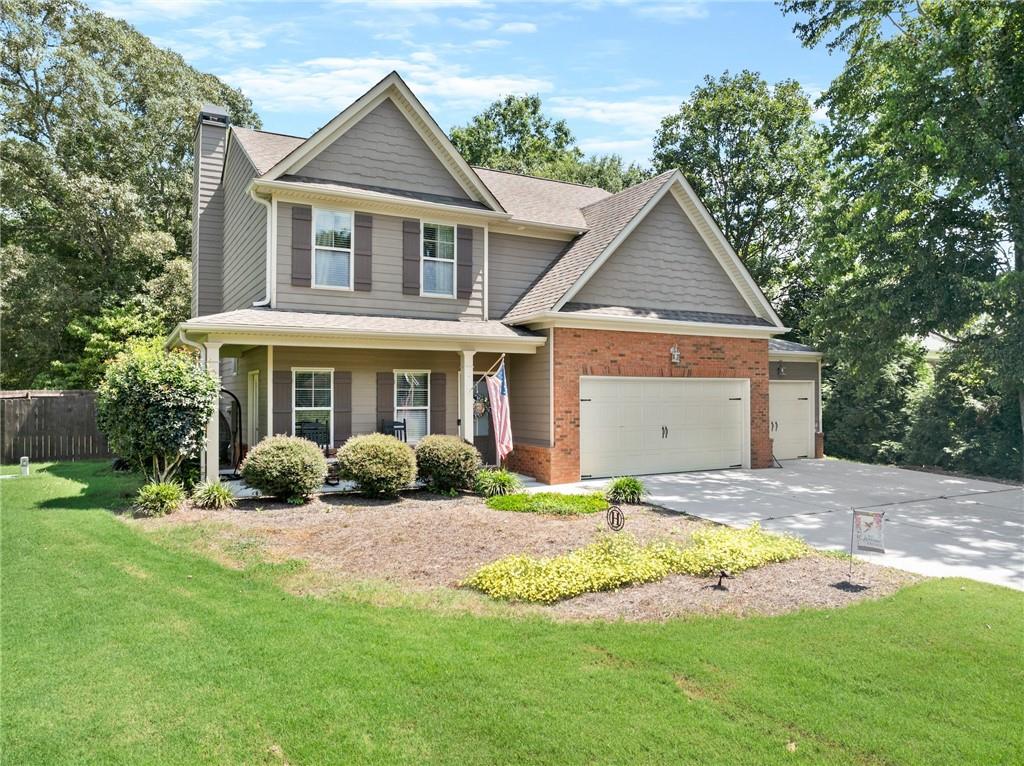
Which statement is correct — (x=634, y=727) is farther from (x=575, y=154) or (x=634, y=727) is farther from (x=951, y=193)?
(x=575, y=154)

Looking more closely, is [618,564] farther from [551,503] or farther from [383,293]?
[383,293]

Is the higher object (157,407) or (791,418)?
(157,407)

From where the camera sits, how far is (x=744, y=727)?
3.79 metres

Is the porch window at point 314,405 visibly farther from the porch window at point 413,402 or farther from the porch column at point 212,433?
the porch column at point 212,433

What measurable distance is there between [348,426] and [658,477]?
6892mm

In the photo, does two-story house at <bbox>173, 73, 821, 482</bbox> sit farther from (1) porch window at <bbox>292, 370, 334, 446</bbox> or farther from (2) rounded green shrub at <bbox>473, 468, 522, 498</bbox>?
(2) rounded green shrub at <bbox>473, 468, 522, 498</bbox>

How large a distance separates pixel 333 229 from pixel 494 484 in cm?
630

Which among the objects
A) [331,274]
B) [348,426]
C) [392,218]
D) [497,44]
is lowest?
[348,426]

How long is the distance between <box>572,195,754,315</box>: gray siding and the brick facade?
879mm

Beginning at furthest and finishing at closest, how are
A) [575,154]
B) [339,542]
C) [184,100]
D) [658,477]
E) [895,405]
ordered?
[575,154]
[184,100]
[895,405]
[658,477]
[339,542]

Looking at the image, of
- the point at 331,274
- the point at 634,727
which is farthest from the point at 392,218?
the point at 634,727

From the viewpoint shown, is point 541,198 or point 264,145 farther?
point 541,198

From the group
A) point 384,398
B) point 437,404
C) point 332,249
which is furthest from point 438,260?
point 384,398

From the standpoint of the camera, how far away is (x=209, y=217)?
17.8 meters
